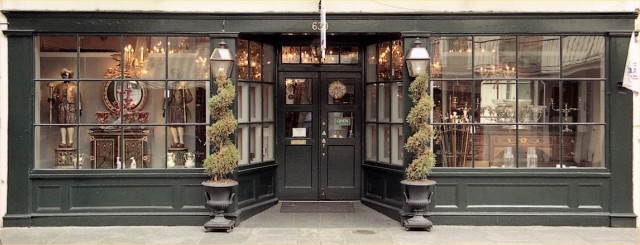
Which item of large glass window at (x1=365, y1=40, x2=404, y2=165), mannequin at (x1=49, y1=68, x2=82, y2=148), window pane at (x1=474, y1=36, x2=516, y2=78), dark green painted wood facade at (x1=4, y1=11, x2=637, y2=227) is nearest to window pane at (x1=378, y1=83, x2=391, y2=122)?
large glass window at (x1=365, y1=40, x2=404, y2=165)

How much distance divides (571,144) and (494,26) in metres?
2.38

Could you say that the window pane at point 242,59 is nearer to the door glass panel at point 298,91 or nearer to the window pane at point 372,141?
the door glass panel at point 298,91

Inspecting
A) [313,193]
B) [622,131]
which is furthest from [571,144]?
[313,193]

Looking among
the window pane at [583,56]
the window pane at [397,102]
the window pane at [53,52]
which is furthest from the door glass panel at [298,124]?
the window pane at [583,56]

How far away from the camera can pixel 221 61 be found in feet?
31.2

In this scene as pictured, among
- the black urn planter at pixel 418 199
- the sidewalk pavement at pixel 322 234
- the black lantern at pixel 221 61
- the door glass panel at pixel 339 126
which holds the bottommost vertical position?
the sidewalk pavement at pixel 322 234

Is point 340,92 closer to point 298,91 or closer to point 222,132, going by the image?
point 298,91

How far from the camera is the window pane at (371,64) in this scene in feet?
36.9

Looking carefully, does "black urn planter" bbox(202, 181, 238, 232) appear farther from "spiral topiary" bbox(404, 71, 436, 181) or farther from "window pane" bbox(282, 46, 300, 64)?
"window pane" bbox(282, 46, 300, 64)

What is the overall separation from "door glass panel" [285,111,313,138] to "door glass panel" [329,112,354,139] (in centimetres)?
42

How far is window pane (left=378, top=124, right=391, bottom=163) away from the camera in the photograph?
35.8 ft

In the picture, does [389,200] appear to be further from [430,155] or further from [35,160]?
[35,160]

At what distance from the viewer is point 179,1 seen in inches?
389

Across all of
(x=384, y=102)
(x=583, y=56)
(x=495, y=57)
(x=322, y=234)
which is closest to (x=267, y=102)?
(x=384, y=102)
